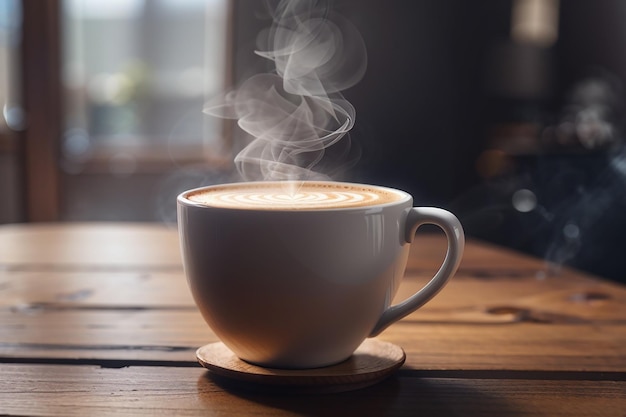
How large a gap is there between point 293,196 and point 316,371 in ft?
0.48

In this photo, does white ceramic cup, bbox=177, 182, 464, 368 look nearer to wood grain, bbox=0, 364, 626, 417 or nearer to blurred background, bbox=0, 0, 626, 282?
wood grain, bbox=0, 364, 626, 417

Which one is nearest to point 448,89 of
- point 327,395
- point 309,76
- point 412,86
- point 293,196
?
point 412,86

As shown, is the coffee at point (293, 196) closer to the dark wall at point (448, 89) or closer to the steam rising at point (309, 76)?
the dark wall at point (448, 89)

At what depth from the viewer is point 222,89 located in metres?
3.80

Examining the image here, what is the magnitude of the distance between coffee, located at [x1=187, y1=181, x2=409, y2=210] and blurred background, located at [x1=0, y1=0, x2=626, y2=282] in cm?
259

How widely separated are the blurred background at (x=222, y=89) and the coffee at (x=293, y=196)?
2.59m

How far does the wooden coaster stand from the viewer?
49 centimetres

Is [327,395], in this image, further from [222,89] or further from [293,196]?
[222,89]

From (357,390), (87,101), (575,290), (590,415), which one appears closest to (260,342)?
(357,390)

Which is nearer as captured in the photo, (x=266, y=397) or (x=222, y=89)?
(x=266, y=397)

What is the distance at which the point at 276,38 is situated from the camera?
12.8 ft

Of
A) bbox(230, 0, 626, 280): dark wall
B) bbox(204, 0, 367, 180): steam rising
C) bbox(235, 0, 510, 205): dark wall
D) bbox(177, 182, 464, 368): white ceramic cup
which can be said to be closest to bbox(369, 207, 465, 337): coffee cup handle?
bbox(177, 182, 464, 368): white ceramic cup

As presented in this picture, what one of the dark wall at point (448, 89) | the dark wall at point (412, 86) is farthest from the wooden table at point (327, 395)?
the dark wall at point (412, 86)

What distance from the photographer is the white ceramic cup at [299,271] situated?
485mm
